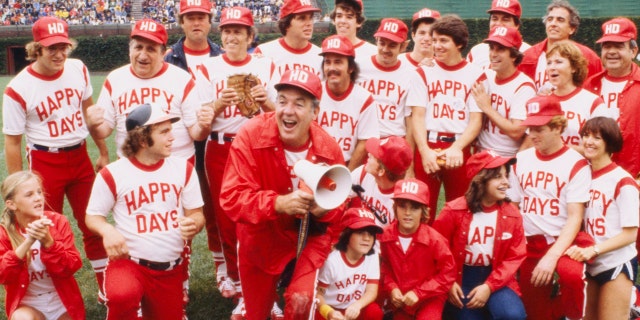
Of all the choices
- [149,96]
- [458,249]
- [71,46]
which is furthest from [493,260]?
[71,46]

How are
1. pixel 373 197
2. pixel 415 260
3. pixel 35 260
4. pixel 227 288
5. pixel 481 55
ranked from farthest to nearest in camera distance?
pixel 481 55, pixel 227 288, pixel 373 197, pixel 415 260, pixel 35 260

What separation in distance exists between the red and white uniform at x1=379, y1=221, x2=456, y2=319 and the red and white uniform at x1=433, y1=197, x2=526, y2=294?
19cm

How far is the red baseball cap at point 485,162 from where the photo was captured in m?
4.91

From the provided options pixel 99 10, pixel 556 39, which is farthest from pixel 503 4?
pixel 99 10

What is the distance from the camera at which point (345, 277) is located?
478 centimetres

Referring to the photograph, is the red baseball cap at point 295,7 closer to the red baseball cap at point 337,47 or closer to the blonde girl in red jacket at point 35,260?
the red baseball cap at point 337,47

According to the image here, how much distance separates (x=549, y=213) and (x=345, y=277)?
1.64 meters

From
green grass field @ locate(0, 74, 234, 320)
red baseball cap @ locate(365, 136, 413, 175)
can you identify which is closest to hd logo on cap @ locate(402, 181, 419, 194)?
red baseball cap @ locate(365, 136, 413, 175)

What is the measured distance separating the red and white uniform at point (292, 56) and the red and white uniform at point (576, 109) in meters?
2.17

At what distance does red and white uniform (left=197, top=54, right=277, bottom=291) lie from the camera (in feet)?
18.9

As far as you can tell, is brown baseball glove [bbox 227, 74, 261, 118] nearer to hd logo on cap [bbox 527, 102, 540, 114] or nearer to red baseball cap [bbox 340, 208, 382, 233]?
red baseball cap [bbox 340, 208, 382, 233]

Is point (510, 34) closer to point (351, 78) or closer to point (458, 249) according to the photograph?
point (351, 78)

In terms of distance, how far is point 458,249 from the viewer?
5.02 m

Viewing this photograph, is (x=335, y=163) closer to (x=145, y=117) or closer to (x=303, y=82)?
(x=303, y=82)
